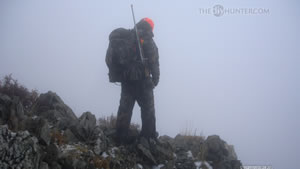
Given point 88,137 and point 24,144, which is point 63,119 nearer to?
point 88,137

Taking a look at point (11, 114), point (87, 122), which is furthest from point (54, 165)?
point (87, 122)

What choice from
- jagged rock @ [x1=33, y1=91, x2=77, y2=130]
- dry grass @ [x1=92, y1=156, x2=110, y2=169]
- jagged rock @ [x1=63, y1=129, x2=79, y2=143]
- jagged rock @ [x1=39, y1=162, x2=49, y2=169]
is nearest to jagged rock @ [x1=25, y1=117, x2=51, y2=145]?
jagged rock @ [x1=39, y1=162, x2=49, y2=169]

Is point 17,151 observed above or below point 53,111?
below

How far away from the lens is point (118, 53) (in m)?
6.69

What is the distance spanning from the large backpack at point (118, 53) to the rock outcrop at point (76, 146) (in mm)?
1539

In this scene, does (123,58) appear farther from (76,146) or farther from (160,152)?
(160,152)

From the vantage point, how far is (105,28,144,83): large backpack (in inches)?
264

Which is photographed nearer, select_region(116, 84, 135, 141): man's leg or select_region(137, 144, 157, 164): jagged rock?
select_region(137, 144, 157, 164): jagged rock

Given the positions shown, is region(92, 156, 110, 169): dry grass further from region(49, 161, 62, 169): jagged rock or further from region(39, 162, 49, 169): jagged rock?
region(39, 162, 49, 169): jagged rock

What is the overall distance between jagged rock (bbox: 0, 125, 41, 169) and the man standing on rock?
3.37 metres

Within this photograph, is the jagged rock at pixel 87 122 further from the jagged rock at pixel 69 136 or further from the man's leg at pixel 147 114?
the man's leg at pixel 147 114

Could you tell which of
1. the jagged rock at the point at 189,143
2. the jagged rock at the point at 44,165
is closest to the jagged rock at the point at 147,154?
the jagged rock at the point at 189,143

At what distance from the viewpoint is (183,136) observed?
31.5 ft

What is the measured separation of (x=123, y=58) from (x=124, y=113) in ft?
5.24
